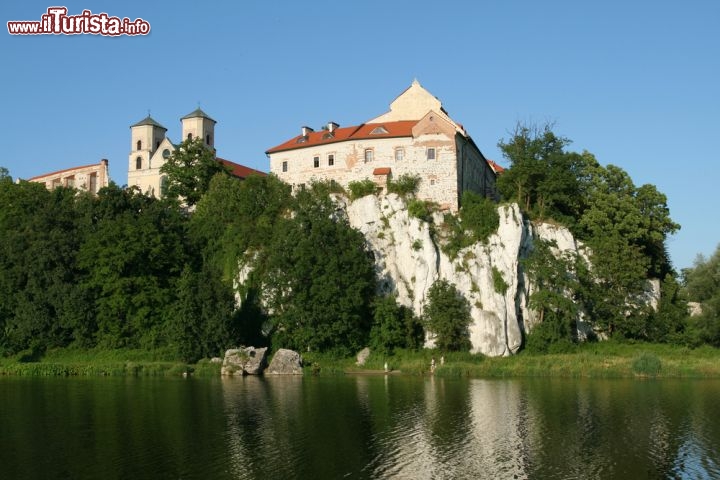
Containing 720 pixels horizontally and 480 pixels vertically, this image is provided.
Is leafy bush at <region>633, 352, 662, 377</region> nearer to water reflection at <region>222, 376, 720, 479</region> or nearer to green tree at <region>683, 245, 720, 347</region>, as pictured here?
water reflection at <region>222, 376, 720, 479</region>

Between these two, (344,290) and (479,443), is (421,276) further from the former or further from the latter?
(479,443)

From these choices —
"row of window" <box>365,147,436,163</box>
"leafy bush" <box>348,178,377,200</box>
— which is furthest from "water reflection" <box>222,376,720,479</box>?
"row of window" <box>365,147,436,163</box>

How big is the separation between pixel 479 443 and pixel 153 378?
94.0 ft

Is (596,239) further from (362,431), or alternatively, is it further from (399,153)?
(362,431)

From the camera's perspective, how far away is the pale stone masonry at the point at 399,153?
6141 centimetres

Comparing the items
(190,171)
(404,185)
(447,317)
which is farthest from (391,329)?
(190,171)

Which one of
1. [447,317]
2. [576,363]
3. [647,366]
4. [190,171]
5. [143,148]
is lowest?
[647,366]

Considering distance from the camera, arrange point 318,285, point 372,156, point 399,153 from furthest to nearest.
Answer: point 372,156, point 399,153, point 318,285

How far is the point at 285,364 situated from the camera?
170ft

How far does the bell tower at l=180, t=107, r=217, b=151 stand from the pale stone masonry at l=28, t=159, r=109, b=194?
10.6 m

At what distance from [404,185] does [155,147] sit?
39.6 m

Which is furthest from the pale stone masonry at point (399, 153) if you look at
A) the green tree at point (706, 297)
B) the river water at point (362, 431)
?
the river water at point (362, 431)

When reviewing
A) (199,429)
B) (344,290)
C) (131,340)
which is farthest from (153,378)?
(199,429)

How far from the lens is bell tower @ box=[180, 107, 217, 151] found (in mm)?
88688
